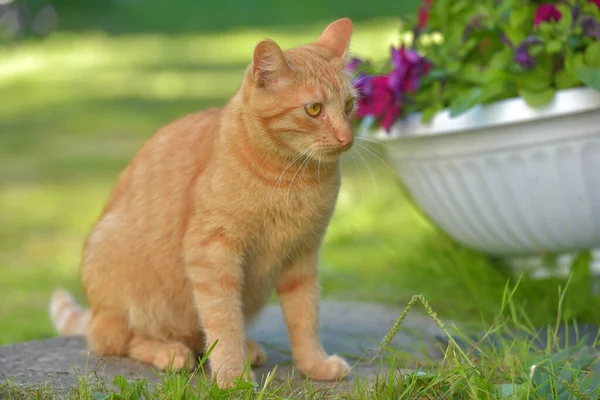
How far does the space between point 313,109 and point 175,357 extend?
85cm

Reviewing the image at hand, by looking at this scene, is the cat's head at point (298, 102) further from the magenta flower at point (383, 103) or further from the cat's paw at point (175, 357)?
the magenta flower at point (383, 103)

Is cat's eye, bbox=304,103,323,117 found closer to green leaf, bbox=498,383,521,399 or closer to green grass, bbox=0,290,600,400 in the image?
green grass, bbox=0,290,600,400

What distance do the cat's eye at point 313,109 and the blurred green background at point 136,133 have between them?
0.26 metres

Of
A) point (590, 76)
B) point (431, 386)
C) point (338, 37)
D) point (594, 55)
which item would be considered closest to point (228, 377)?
point (431, 386)

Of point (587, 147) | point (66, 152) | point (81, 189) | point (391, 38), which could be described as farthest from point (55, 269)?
point (391, 38)

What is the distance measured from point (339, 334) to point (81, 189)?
371cm

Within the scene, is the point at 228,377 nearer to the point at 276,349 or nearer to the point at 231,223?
the point at 231,223

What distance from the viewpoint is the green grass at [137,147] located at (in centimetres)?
348

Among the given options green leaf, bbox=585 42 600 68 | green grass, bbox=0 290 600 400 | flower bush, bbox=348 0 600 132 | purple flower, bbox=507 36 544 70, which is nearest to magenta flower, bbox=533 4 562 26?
flower bush, bbox=348 0 600 132

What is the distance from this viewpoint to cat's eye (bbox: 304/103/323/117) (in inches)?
84.6

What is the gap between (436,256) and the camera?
3.73m

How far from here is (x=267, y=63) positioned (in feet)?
7.06

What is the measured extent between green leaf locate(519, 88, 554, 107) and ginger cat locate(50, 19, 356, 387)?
74 centimetres

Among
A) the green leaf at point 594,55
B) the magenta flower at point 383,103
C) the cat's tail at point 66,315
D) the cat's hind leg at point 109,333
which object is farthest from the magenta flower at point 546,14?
the cat's tail at point 66,315
